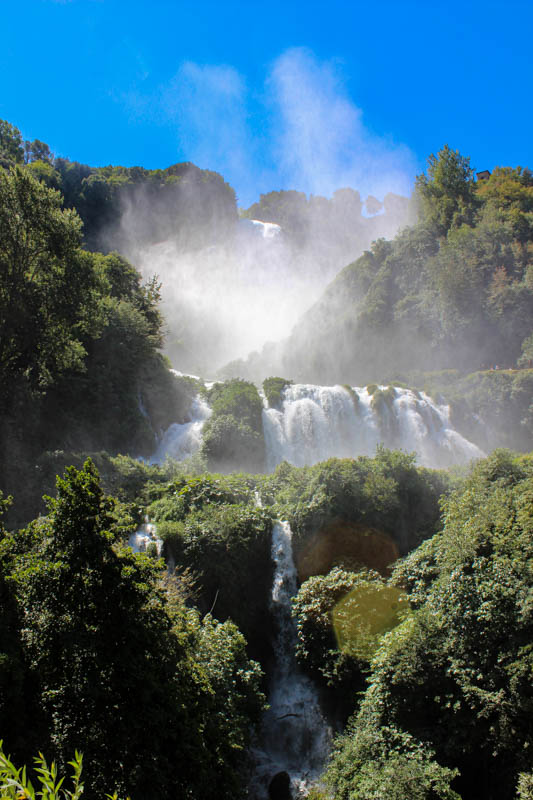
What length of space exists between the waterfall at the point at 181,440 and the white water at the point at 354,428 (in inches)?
187

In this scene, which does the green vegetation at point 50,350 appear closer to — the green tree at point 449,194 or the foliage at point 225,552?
the foliage at point 225,552

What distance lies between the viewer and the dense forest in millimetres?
5613

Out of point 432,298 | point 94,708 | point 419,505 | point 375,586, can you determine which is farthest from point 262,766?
point 432,298

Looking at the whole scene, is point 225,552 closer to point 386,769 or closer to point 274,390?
point 386,769

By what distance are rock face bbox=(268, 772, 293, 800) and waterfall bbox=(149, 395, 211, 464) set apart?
17363 millimetres

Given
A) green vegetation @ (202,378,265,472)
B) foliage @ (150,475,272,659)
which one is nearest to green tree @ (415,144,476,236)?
green vegetation @ (202,378,265,472)

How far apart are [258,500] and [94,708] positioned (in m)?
11.7

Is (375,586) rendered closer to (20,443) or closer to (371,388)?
(20,443)

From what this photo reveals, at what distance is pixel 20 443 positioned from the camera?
59.8ft

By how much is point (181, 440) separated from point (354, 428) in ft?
41.7

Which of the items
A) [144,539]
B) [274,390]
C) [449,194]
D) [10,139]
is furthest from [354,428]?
[10,139]

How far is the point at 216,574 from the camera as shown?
41.6 feet

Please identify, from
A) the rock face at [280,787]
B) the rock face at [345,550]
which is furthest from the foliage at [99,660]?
the rock face at [345,550]

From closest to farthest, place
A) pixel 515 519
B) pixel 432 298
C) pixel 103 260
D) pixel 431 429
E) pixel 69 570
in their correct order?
pixel 69 570, pixel 515 519, pixel 103 260, pixel 431 429, pixel 432 298
